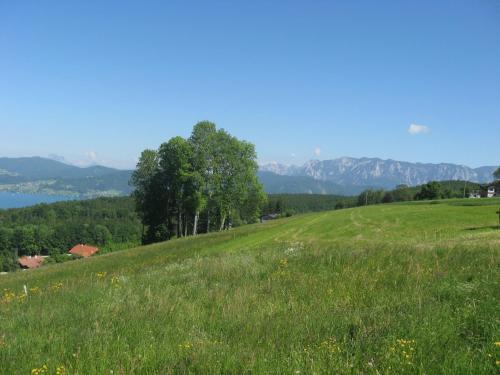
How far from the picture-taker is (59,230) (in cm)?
15200

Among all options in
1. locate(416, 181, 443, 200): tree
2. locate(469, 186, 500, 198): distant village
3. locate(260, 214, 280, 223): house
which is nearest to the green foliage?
locate(469, 186, 500, 198): distant village

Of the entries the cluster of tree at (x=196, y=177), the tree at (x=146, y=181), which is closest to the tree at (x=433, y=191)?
the cluster of tree at (x=196, y=177)

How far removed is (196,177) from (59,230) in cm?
11770

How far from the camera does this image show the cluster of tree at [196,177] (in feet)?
183

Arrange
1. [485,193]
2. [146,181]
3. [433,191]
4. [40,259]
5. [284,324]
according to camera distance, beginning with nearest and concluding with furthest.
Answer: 1. [284,324]
2. [146,181]
3. [433,191]
4. [40,259]
5. [485,193]

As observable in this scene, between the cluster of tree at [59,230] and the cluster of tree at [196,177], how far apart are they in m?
61.1

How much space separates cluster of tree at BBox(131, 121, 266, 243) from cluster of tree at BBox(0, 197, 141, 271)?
6111 centimetres

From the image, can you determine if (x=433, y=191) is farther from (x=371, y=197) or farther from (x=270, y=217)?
(x=270, y=217)

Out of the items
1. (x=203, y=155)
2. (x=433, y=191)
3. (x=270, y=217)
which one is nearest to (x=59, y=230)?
(x=270, y=217)

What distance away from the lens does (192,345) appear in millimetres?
5168

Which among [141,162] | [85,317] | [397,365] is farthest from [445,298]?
[141,162]

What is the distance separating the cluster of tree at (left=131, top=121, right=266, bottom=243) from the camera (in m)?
55.8

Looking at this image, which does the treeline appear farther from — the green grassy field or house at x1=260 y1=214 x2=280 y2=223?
the green grassy field

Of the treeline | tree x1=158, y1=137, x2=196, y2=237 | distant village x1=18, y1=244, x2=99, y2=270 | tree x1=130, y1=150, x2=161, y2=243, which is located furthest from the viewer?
the treeline
